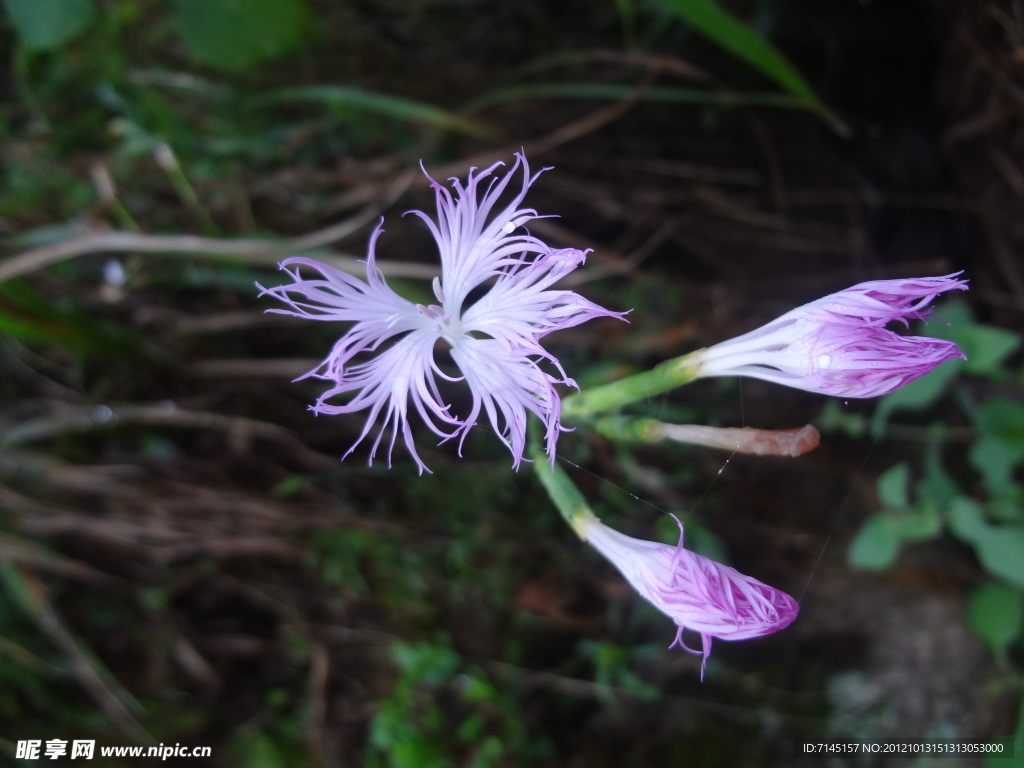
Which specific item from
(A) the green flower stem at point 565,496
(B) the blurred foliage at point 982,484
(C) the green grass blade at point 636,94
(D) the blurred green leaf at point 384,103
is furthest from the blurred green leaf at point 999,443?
(D) the blurred green leaf at point 384,103

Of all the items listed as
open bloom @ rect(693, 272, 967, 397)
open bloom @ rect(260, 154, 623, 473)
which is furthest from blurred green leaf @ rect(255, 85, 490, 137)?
open bloom @ rect(693, 272, 967, 397)

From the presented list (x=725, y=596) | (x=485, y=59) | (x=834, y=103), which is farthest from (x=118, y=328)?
(x=834, y=103)

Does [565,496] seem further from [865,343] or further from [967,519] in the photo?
[967,519]

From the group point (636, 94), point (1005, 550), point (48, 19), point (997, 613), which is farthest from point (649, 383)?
point (48, 19)

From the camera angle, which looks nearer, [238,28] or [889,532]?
[889,532]

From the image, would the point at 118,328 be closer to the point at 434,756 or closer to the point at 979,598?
the point at 434,756

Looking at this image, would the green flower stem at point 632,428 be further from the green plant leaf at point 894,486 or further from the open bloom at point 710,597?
the green plant leaf at point 894,486
